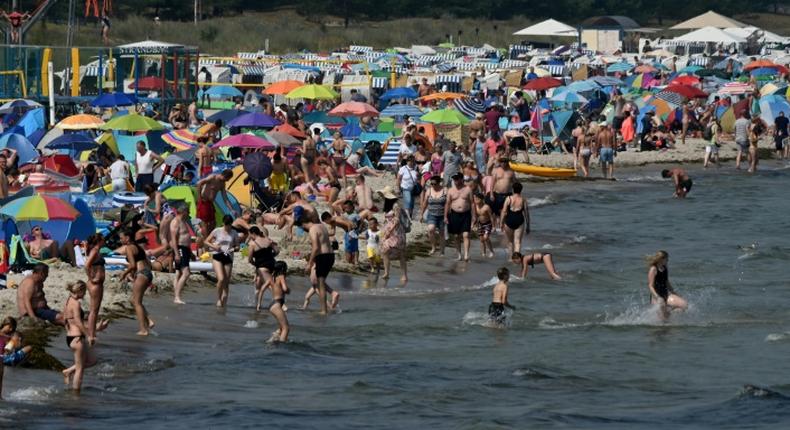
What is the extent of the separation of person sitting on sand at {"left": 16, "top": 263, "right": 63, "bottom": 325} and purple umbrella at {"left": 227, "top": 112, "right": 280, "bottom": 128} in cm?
1285

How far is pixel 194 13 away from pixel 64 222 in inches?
2405

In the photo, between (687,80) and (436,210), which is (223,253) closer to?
(436,210)

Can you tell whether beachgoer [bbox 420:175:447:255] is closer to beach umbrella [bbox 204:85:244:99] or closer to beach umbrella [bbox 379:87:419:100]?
beach umbrella [bbox 379:87:419:100]

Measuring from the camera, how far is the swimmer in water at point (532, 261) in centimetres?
2064

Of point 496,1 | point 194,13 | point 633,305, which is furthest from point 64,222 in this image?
point 496,1

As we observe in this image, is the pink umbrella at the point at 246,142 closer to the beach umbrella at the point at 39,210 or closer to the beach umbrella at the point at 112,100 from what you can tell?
the beach umbrella at the point at 39,210

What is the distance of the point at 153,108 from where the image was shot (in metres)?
36.0

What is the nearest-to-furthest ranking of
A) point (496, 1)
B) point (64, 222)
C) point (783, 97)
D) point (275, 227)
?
point (64, 222) → point (275, 227) → point (783, 97) → point (496, 1)

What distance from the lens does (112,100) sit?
33.1m

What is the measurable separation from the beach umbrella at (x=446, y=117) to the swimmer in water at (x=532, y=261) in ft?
36.3

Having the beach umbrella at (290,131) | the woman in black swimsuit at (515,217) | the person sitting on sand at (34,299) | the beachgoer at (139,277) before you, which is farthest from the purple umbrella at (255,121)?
the person sitting on sand at (34,299)

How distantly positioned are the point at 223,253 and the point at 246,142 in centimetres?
749

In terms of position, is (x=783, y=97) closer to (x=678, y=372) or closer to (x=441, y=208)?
(x=441, y=208)

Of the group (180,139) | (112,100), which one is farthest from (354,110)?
(180,139)
